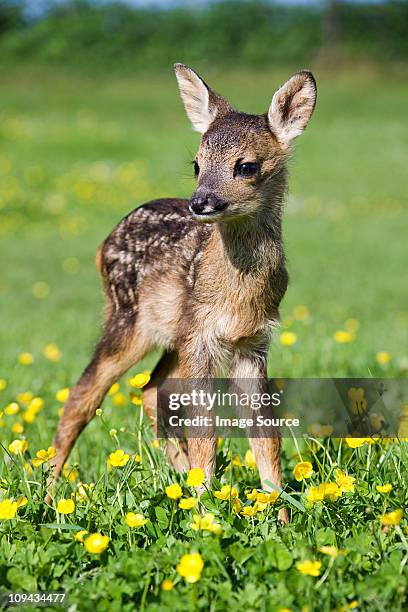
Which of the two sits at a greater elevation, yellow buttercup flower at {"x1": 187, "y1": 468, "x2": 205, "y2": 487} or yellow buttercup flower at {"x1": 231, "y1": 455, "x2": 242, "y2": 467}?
yellow buttercup flower at {"x1": 231, "y1": 455, "x2": 242, "y2": 467}

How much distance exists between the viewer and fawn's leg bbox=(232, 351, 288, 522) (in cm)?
393

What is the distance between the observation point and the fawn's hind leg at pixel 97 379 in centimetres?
453

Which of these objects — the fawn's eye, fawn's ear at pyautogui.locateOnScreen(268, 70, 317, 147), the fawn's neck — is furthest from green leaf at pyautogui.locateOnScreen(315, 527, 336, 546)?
fawn's ear at pyautogui.locateOnScreen(268, 70, 317, 147)

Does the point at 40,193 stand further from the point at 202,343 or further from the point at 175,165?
the point at 202,343

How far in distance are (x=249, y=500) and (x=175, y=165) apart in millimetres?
19627

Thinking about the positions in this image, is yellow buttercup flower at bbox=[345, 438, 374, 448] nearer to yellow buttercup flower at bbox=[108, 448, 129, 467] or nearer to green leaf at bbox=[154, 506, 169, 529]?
green leaf at bbox=[154, 506, 169, 529]

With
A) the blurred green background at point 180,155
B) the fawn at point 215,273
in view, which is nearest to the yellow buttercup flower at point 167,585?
the fawn at point 215,273

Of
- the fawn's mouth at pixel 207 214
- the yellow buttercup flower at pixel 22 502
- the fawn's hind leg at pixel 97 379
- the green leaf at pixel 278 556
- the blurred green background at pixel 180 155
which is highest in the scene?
the blurred green background at pixel 180 155

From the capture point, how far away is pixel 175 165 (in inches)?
893

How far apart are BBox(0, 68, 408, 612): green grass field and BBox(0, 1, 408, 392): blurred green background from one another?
0.06 m

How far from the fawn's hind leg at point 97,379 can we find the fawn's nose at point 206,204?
1.11 metres

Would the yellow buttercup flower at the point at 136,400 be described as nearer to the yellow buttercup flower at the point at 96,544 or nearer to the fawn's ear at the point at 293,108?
the yellow buttercup flower at the point at 96,544

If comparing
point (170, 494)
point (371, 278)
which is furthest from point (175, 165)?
point (170, 494)

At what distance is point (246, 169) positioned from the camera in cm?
392
